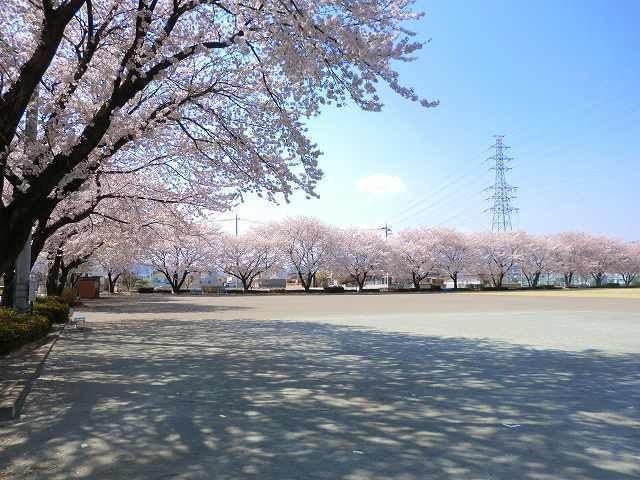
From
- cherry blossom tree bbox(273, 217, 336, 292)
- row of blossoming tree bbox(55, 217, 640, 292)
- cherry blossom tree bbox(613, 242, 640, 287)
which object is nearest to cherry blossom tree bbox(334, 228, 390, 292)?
row of blossoming tree bbox(55, 217, 640, 292)

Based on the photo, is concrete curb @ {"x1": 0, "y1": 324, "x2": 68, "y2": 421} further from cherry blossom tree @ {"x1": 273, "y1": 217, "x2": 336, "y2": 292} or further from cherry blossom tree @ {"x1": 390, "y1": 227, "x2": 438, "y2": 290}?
cherry blossom tree @ {"x1": 390, "y1": 227, "x2": 438, "y2": 290}

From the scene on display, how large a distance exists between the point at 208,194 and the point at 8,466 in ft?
38.2

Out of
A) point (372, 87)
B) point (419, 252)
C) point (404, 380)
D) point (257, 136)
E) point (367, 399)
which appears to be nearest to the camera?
point (367, 399)

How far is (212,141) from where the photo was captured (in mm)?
10859

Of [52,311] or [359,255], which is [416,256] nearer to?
[359,255]

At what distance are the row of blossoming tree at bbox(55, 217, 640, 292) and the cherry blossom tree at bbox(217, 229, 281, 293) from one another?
0.38ft

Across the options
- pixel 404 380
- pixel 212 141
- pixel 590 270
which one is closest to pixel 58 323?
pixel 212 141

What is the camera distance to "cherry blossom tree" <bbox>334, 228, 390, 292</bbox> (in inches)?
→ 2420

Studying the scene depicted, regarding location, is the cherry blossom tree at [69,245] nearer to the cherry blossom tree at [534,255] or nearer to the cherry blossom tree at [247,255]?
the cherry blossom tree at [247,255]

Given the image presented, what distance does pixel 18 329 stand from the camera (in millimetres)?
10031

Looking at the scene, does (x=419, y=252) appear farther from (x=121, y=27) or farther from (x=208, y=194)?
(x=121, y=27)

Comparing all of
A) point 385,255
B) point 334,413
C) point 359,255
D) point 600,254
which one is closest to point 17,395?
point 334,413

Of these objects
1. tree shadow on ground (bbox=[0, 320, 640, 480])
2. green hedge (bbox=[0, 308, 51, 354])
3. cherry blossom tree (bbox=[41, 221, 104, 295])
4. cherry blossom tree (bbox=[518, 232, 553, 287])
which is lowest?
tree shadow on ground (bbox=[0, 320, 640, 480])

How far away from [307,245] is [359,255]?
Answer: 7.00 metres
